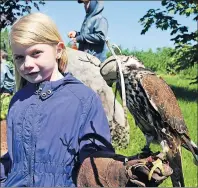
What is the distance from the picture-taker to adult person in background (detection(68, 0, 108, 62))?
5.62 metres

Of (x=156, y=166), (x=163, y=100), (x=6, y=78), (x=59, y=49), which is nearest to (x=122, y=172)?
(x=156, y=166)

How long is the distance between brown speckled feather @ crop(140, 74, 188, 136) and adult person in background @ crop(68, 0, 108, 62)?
12.7 feet

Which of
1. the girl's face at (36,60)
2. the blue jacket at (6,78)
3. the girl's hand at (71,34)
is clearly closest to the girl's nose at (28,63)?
the girl's face at (36,60)

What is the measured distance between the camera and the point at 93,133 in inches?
68.1

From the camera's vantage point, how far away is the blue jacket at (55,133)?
68.6 inches

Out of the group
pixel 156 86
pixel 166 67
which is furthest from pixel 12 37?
pixel 166 67

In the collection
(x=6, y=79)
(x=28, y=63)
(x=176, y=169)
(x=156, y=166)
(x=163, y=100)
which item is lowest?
(x=6, y=79)

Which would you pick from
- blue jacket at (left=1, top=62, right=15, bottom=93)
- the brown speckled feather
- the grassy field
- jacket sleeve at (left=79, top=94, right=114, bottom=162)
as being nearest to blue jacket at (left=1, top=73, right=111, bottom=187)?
jacket sleeve at (left=79, top=94, right=114, bottom=162)

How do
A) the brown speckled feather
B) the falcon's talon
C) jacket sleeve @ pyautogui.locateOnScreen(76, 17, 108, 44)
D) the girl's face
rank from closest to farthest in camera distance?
the falcon's talon < the brown speckled feather < the girl's face < jacket sleeve @ pyautogui.locateOnScreen(76, 17, 108, 44)

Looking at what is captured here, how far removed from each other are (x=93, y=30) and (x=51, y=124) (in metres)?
4.01

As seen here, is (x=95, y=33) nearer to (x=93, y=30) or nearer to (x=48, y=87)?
(x=93, y=30)

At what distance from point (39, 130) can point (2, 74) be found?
26.5 feet

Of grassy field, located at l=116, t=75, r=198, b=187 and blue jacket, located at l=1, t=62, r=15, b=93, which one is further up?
blue jacket, located at l=1, t=62, r=15, b=93

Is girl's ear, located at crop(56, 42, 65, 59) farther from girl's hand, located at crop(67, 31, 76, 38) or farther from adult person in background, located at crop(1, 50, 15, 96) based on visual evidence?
adult person in background, located at crop(1, 50, 15, 96)
